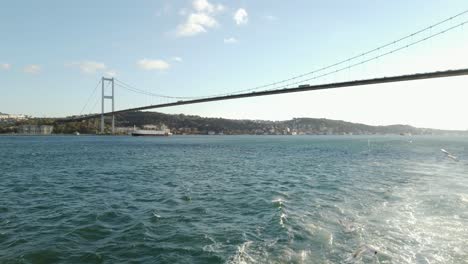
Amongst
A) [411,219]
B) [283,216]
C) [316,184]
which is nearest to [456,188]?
Result: [316,184]

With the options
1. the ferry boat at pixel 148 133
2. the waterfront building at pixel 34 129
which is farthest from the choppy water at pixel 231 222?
the waterfront building at pixel 34 129

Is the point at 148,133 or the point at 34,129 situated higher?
the point at 34,129

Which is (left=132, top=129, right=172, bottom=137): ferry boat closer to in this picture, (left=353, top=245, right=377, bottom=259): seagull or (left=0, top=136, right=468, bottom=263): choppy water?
(left=0, top=136, right=468, bottom=263): choppy water

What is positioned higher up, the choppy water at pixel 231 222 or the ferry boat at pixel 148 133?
the ferry boat at pixel 148 133

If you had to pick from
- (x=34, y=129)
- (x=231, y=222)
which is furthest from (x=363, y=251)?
(x=34, y=129)

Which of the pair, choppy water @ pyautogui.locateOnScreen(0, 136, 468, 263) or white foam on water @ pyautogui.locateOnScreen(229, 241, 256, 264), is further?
choppy water @ pyautogui.locateOnScreen(0, 136, 468, 263)

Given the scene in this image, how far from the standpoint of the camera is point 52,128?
153m

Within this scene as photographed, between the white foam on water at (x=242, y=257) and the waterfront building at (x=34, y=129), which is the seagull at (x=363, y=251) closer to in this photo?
the white foam on water at (x=242, y=257)

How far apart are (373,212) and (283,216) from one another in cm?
310

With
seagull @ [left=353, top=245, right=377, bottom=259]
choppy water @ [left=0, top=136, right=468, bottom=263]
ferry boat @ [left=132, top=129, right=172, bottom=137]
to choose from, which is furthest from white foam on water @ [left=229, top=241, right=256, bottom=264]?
ferry boat @ [left=132, top=129, right=172, bottom=137]

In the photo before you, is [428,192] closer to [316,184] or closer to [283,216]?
[316,184]

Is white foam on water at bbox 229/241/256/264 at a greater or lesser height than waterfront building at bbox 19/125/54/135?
lesser

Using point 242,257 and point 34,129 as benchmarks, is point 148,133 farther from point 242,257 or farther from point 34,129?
point 242,257

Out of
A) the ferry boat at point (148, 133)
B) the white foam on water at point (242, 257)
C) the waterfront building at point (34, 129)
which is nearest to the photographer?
the white foam on water at point (242, 257)
